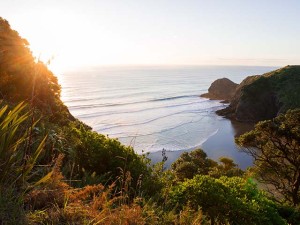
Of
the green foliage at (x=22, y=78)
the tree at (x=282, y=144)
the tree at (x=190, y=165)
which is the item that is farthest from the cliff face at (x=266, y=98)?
the green foliage at (x=22, y=78)

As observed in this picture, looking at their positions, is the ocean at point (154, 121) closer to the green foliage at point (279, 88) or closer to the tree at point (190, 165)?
the tree at point (190, 165)

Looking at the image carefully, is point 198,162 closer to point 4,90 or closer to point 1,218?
point 4,90

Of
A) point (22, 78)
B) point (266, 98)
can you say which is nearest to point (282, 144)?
point (22, 78)

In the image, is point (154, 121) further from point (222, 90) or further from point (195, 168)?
point (222, 90)

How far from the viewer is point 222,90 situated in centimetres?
10544

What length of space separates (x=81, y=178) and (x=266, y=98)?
244ft

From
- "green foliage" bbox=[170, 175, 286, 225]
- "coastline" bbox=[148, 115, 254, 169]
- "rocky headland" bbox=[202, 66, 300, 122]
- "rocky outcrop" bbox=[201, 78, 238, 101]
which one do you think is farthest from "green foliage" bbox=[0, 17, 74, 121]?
"rocky outcrop" bbox=[201, 78, 238, 101]

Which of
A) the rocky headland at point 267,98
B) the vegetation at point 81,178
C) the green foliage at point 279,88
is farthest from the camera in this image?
the rocky headland at point 267,98

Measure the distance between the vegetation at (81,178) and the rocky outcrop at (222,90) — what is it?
85178 mm

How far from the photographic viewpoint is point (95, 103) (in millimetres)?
76938

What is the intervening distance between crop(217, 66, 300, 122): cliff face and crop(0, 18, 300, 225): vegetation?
52.4 meters

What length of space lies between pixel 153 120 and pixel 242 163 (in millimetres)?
24894

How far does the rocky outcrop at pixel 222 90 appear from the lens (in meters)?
104

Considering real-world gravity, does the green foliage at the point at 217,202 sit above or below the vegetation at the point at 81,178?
below
